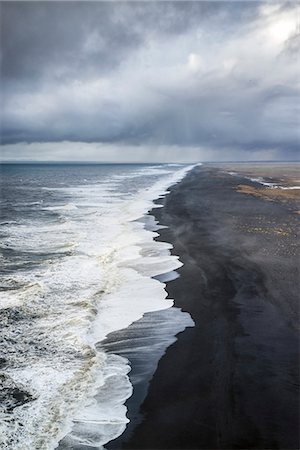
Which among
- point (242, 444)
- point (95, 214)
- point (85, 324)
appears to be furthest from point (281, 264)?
point (95, 214)

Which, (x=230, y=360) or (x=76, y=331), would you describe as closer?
(x=230, y=360)

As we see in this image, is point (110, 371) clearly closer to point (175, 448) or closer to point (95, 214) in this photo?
point (175, 448)

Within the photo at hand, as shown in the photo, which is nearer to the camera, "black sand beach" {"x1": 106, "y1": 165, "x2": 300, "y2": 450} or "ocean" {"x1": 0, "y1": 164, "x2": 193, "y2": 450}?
"black sand beach" {"x1": 106, "y1": 165, "x2": 300, "y2": 450}

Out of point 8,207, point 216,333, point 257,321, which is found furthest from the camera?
point 8,207

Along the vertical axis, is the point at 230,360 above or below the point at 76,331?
below
